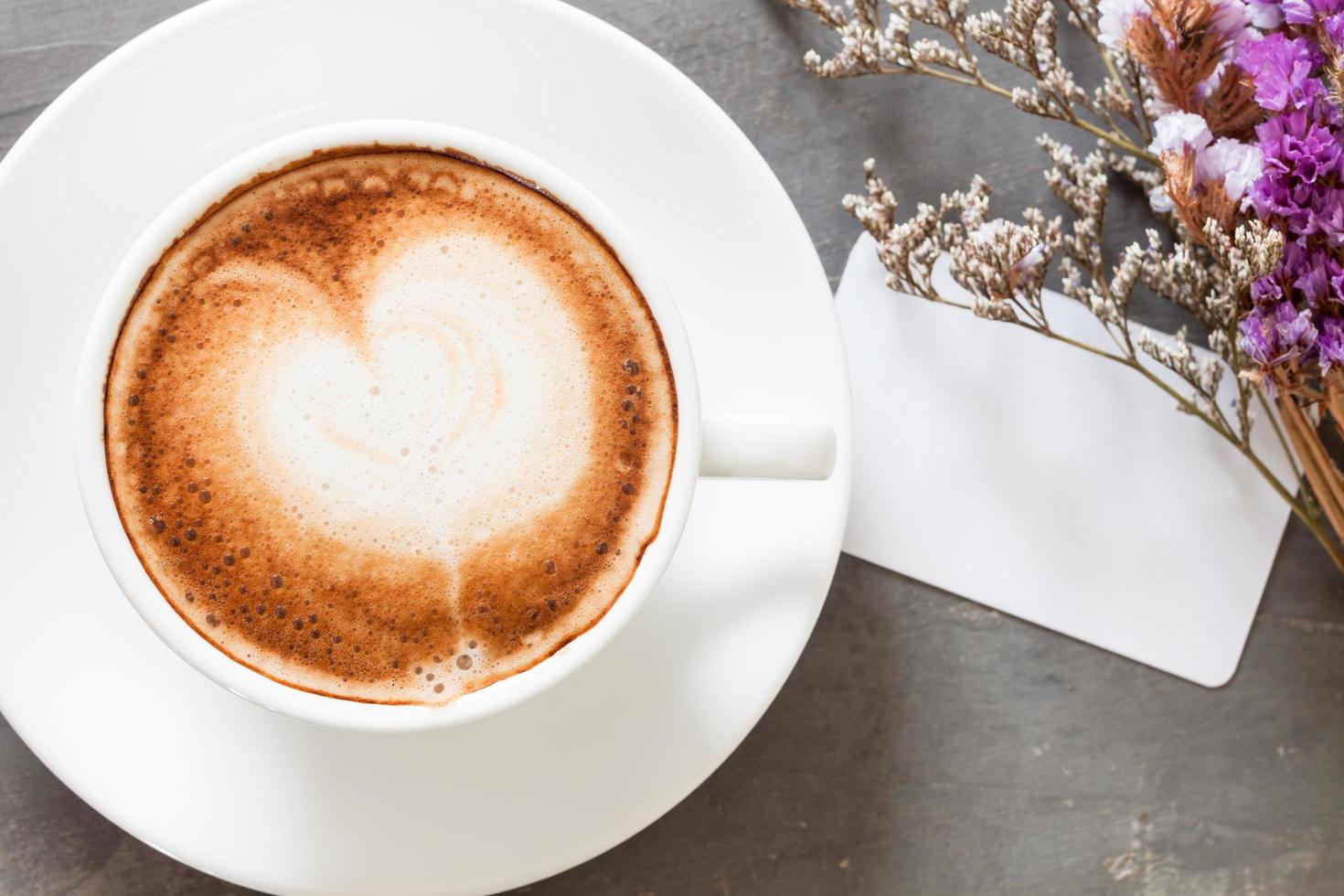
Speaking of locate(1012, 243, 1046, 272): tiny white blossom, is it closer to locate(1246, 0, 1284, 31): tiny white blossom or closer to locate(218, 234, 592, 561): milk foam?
locate(1246, 0, 1284, 31): tiny white blossom

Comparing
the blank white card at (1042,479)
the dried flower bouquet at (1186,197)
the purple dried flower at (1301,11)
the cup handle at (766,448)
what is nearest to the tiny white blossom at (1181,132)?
the dried flower bouquet at (1186,197)

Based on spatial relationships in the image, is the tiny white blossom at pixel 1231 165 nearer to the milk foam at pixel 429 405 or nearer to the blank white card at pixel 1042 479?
the blank white card at pixel 1042 479

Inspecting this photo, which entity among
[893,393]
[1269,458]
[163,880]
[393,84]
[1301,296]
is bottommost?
[163,880]

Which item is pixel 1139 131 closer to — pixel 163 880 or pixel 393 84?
pixel 393 84

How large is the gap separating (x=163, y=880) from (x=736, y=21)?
3.76 feet

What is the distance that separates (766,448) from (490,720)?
0.36 metres

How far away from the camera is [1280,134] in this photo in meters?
0.95

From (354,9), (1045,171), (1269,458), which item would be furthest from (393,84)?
(1269,458)

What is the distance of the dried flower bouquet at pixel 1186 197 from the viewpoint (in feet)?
3.13

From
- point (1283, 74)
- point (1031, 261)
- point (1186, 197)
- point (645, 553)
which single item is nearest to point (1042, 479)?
point (1031, 261)

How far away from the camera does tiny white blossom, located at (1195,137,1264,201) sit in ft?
3.20

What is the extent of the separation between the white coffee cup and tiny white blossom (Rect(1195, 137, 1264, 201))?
47 cm

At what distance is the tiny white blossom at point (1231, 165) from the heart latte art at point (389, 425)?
0.55 meters

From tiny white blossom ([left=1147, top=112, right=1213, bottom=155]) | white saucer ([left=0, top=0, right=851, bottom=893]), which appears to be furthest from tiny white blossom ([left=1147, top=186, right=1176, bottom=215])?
white saucer ([left=0, top=0, right=851, bottom=893])
